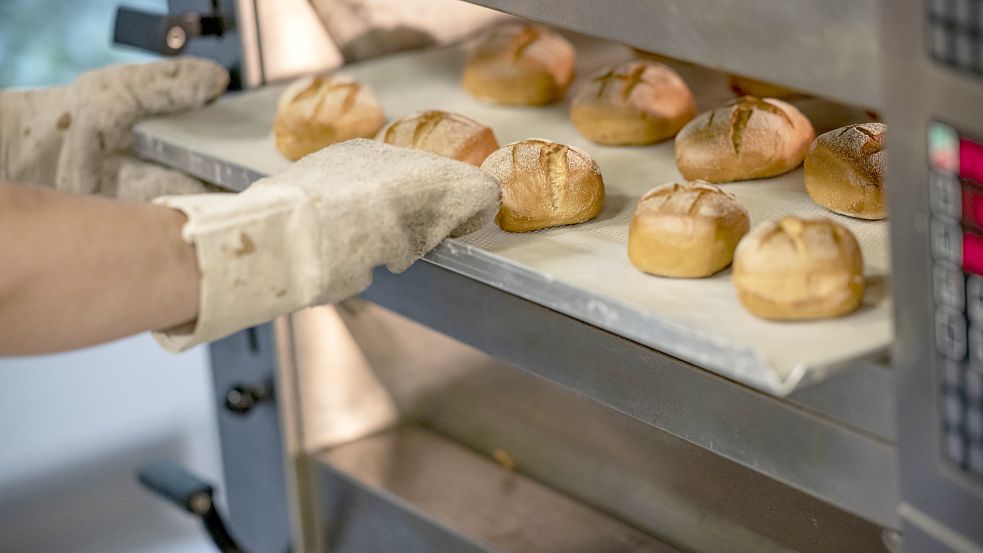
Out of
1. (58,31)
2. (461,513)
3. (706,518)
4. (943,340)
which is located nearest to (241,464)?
(461,513)

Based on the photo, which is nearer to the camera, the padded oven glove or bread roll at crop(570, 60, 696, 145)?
bread roll at crop(570, 60, 696, 145)

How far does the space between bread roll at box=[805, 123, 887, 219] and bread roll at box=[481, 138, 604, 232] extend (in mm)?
247

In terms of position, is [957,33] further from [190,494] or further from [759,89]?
[190,494]

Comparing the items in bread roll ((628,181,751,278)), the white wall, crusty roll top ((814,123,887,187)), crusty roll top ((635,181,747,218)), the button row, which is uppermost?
crusty roll top ((814,123,887,187))

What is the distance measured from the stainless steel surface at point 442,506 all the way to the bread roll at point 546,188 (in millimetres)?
522

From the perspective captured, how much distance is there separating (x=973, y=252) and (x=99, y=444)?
8.20ft

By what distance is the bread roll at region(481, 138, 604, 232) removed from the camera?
4.54ft

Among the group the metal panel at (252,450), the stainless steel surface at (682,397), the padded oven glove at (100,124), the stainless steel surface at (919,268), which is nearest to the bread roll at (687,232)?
the stainless steel surface at (682,397)

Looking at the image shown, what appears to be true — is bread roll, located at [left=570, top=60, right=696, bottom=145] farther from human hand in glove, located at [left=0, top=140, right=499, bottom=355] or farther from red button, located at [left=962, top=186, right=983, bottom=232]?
red button, located at [left=962, top=186, right=983, bottom=232]

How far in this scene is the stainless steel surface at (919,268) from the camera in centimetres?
89

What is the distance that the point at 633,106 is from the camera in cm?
165

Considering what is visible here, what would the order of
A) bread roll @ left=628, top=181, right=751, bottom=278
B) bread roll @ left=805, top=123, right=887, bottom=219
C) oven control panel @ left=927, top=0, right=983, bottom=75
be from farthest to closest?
bread roll @ left=805, top=123, right=887, bottom=219 < bread roll @ left=628, top=181, right=751, bottom=278 < oven control panel @ left=927, top=0, right=983, bottom=75

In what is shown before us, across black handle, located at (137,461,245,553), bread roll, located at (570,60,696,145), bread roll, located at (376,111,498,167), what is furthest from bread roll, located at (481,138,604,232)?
black handle, located at (137,461,245,553)

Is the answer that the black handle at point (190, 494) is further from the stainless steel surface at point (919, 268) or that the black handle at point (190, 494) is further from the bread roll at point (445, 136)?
the stainless steel surface at point (919, 268)
